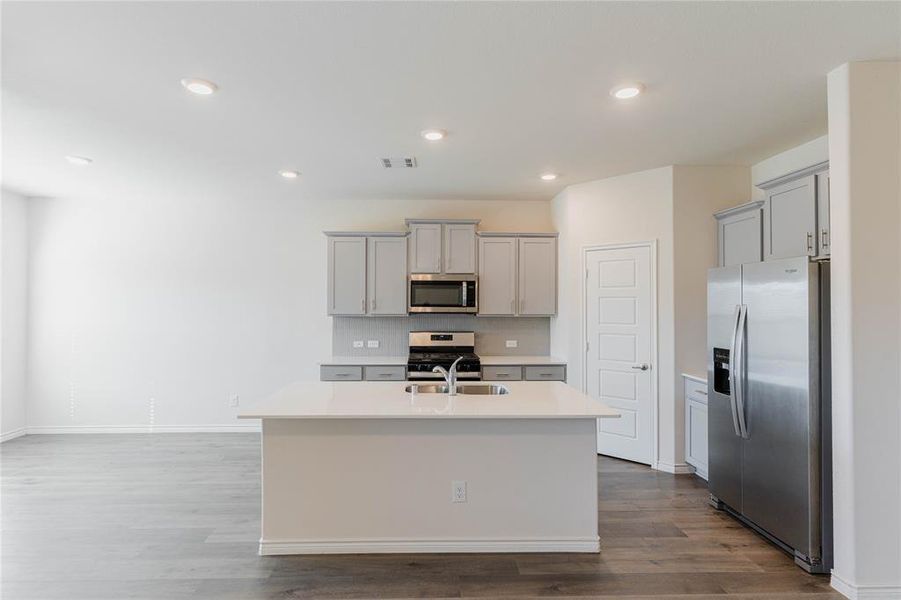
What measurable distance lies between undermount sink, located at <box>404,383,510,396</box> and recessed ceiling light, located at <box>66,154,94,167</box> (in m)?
3.35

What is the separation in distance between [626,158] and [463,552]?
3204mm

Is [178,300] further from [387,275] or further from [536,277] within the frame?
[536,277]

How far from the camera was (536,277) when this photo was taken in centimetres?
521

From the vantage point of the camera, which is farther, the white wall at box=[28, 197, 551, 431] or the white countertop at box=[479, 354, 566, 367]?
the white wall at box=[28, 197, 551, 431]

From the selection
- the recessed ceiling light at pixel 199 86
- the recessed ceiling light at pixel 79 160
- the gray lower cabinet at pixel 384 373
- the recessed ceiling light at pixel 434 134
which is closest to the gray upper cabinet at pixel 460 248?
the gray lower cabinet at pixel 384 373

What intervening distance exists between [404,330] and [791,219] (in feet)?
12.2

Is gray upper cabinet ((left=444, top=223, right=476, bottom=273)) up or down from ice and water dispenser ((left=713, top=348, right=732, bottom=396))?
up

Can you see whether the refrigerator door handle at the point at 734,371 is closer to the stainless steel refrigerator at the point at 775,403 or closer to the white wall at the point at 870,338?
the stainless steel refrigerator at the point at 775,403

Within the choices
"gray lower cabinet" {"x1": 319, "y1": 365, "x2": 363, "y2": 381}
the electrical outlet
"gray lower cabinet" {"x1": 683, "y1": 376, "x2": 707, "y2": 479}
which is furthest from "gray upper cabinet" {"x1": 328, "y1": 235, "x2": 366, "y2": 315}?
"gray lower cabinet" {"x1": 683, "y1": 376, "x2": 707, "y2": 479}

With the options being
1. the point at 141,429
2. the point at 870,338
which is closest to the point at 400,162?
the point at 870,338

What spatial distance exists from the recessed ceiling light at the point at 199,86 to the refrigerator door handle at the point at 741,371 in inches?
135

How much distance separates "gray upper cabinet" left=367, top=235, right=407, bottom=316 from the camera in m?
5.12

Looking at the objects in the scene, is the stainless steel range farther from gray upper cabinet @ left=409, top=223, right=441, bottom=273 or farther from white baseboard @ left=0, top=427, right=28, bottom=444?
white baseboard @ left=0, top=427, right=28, bottom=444

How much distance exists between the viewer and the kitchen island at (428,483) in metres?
2.76
